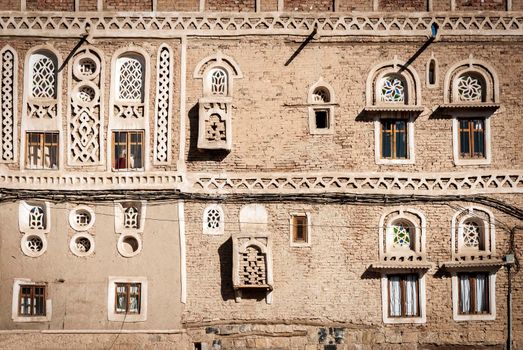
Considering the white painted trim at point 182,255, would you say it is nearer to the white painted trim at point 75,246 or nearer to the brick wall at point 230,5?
the white painted trim at point 75,246

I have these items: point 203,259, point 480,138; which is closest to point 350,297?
point 203,259

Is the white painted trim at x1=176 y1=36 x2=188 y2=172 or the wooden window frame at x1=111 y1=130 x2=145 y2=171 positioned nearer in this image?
the white painted trim at x1=176 y1=36 x2=188 y2=172

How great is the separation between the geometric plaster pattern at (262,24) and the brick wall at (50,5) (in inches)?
8.0

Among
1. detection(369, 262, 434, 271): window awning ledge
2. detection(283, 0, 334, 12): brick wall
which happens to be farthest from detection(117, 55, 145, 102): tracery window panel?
detection(369, 262, 434, 271): window awning ledge

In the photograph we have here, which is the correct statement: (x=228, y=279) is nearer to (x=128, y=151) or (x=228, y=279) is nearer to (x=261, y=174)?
(x=261, y=174)

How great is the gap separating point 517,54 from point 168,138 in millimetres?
9384

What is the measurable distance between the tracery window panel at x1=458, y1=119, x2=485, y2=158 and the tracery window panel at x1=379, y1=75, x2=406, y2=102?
1670 millimetres

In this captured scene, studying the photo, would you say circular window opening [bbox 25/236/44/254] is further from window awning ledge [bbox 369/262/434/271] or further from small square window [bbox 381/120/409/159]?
small square window [bbox 381/120/409/159]

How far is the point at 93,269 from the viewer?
56.6ft

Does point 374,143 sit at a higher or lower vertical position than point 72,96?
lower

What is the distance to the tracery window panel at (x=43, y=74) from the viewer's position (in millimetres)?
17781

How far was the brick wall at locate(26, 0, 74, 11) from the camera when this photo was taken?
17812 millimetres

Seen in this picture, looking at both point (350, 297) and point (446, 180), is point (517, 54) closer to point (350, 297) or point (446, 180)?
point (446, 180)

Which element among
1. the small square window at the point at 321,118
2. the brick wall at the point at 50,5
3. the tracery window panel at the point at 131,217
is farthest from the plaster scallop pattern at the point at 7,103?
the small square window at the point at 321,118
